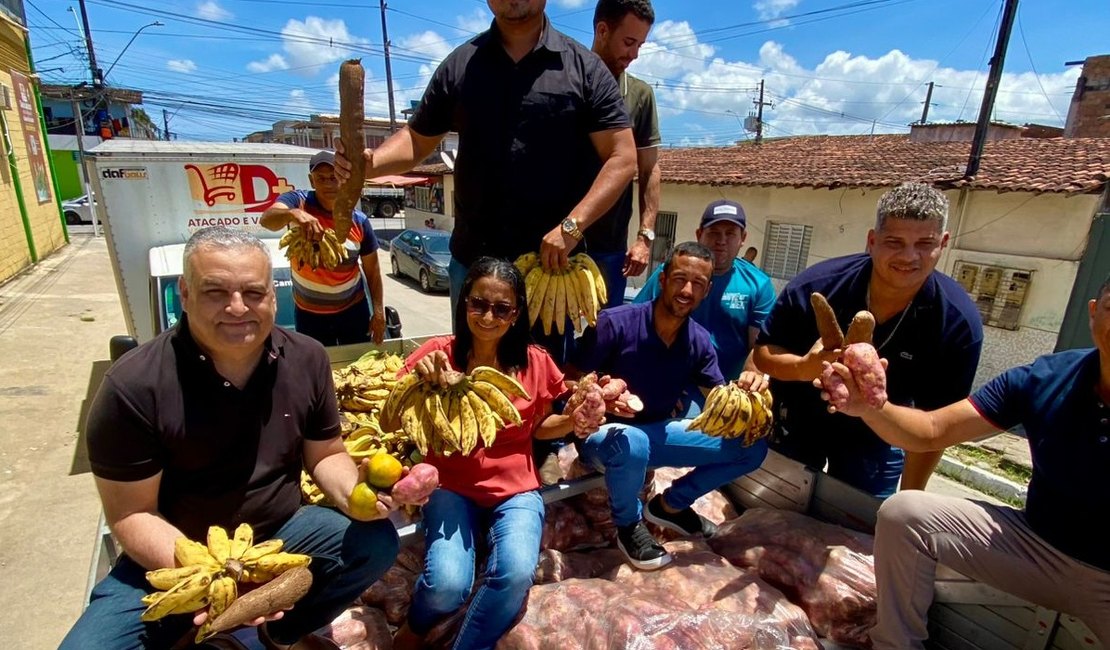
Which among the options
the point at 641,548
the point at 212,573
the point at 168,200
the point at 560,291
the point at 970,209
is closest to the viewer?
the point at 212,573

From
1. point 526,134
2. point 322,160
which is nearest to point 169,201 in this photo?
point 322,160

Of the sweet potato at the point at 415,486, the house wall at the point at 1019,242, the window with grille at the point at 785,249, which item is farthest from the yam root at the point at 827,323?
the window with grille at the point at 785,249

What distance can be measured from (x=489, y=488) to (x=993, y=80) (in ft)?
38.0

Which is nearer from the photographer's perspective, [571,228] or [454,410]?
[454,410]

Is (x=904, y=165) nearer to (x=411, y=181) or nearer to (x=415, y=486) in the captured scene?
(x=415, y=486)

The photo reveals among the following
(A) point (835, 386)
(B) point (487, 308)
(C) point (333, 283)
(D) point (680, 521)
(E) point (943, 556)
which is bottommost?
(D) point (680, 521)

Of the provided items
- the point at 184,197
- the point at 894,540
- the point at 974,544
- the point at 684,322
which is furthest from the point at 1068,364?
the point at 184,197

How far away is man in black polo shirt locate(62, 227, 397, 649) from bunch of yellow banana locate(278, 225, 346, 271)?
1.36 metres

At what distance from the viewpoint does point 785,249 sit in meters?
14.2

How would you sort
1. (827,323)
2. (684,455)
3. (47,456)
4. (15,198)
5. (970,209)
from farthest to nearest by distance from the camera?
(15,198), (970,209), (47,456), (684,455), (827,323)

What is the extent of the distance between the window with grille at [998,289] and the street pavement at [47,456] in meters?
5.14

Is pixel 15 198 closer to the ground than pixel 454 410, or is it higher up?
closer to the ground

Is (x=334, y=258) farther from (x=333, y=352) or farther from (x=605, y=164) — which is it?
(x=605, y=164)

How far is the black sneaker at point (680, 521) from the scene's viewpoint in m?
3.04
